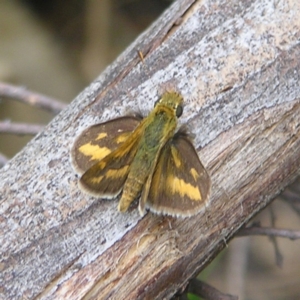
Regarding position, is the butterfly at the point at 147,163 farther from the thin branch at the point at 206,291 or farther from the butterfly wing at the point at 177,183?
the thin branch at the point at 206,291

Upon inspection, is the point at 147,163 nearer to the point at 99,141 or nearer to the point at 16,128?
the point at 99,141

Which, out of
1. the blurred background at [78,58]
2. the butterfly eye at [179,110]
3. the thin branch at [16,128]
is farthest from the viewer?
the blurred background at [78,58]

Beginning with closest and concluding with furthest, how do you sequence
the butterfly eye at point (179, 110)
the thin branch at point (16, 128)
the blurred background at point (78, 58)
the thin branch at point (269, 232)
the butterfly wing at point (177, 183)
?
the butterfly wing at point (177, 183), the butterfly eye at point (179, 110), the thin branch at point (269, 232), the thin branch at point (16, 128), the blurred background at point (78, 58)

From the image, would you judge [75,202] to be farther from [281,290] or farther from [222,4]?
[281,290]

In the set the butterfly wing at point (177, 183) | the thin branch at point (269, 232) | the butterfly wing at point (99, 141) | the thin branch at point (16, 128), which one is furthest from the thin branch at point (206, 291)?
the thin branch at point (16, 128)

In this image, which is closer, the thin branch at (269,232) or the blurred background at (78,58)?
the thin branch at (269,232)

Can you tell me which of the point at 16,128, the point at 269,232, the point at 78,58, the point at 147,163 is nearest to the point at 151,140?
the point at 147,163

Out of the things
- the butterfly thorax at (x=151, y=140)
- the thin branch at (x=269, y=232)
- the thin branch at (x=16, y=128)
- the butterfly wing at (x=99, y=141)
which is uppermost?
the thin branch at (x=16, y=128)
